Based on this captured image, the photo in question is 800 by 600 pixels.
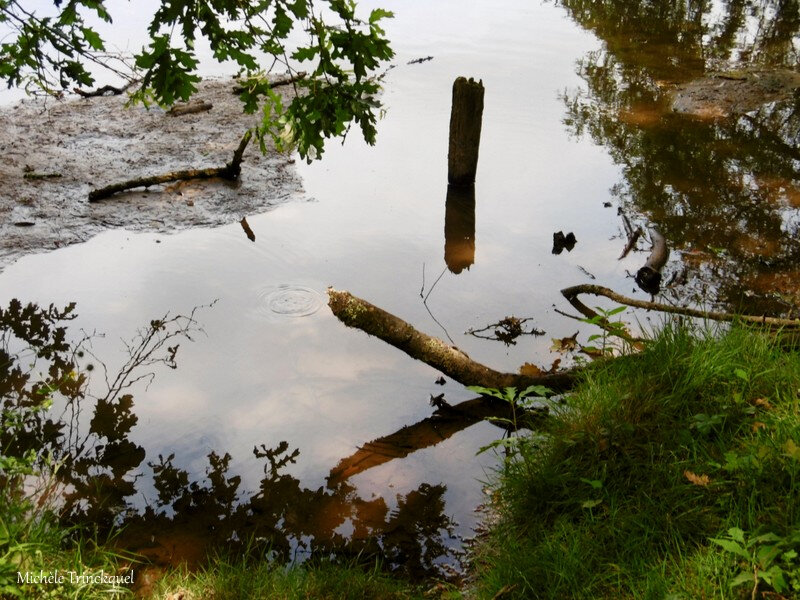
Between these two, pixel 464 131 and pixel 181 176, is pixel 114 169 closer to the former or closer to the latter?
pixel 181 176

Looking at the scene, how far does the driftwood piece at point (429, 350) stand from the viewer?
4496mm

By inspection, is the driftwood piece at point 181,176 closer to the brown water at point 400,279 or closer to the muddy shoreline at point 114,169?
the muddy shoreline at point 114,169

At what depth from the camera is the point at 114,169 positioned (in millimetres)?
7977

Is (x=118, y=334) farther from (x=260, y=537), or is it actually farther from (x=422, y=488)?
(x=422, y=488)

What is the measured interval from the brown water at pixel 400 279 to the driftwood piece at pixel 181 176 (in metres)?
0.85

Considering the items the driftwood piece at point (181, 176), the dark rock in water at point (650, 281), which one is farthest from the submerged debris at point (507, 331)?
the driftwood piece at point (181, 176)

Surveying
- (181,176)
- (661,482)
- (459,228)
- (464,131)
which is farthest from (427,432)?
(181,176)

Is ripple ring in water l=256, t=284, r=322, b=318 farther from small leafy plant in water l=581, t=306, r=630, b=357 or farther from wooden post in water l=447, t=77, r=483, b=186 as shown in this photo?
wooden post in water l=447, t=77, r=483, b=186

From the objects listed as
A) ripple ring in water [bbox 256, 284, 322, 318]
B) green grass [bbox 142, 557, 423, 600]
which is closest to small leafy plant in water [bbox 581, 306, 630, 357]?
green grass [bbox 142, 557, 423, 600]

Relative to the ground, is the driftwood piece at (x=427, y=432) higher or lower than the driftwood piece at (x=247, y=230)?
lower

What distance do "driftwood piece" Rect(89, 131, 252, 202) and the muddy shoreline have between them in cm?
8

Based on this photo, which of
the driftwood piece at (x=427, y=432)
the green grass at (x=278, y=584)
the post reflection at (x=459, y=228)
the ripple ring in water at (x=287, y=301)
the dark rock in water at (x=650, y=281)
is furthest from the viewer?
the post reflection at (x=459, y=228)

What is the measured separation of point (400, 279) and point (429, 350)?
1.80 metres

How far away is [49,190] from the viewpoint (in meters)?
7.45
